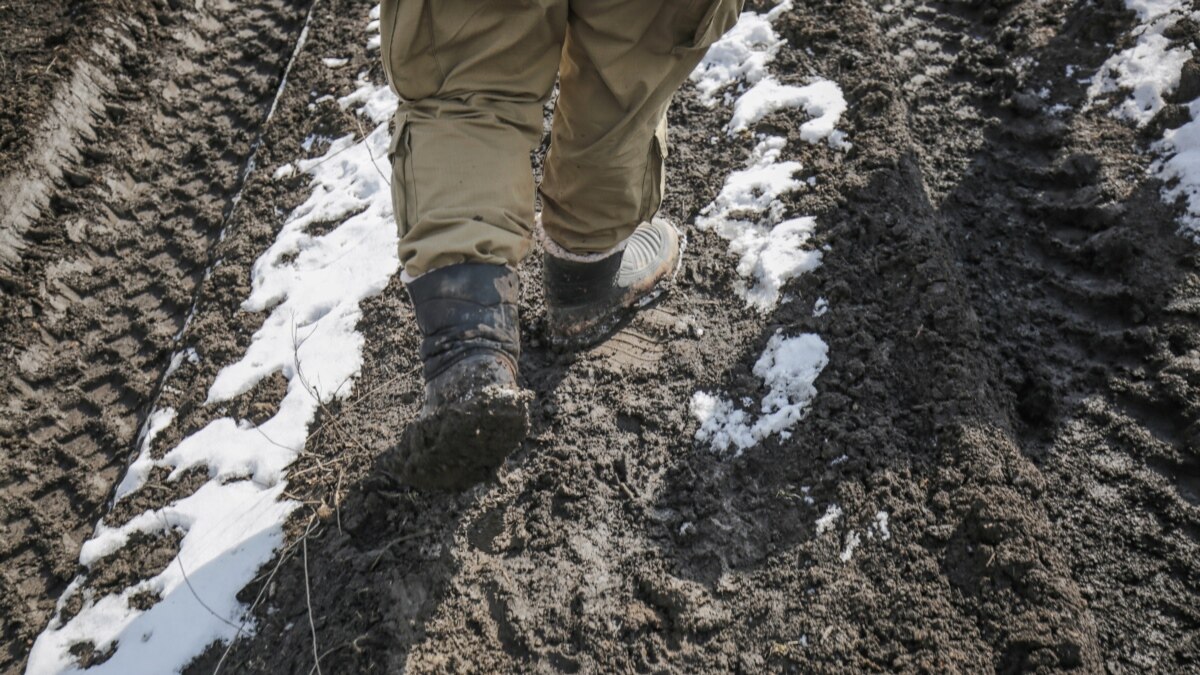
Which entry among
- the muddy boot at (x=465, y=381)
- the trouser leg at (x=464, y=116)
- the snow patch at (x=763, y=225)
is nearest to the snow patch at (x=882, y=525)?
the snow patch at (x=763, y=225)

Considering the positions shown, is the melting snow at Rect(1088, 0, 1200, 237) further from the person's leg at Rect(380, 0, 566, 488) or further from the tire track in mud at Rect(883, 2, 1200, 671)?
the person's leg at Rect(380, 0, 566, 488)

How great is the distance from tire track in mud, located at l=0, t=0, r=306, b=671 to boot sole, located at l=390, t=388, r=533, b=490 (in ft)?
5.18

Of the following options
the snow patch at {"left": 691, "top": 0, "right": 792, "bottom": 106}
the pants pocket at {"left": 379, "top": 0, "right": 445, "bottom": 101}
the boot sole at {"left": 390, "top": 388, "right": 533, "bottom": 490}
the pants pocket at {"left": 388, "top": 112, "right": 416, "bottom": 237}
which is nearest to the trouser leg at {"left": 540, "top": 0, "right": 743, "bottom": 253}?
the pants pocket at {"left": 379, "top": 0, "right": 445, "bottom": 101}

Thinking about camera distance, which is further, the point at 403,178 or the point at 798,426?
the point at 798,426

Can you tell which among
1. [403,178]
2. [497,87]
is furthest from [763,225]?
[403,178]

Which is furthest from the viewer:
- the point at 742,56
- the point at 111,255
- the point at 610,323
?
the point at 742,56

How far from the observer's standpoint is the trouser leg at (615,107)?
1869mm

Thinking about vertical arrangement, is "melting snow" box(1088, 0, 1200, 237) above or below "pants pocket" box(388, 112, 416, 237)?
below

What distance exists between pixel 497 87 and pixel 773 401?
132cm

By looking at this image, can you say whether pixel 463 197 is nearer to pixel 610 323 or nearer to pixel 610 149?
pixel 610 149

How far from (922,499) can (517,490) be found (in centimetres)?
117

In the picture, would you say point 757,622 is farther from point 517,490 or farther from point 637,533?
point 517,490

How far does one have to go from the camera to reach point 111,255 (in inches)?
140

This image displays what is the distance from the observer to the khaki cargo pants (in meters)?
1.81
